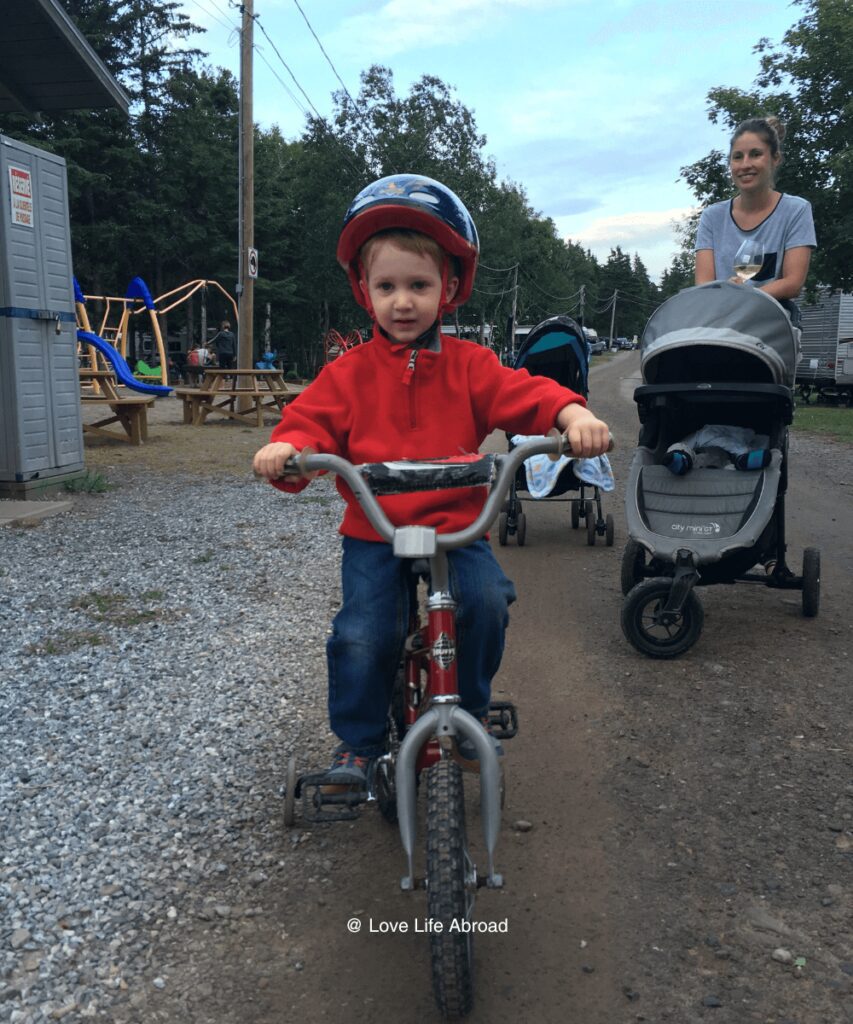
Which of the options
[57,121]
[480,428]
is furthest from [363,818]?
[57,121]

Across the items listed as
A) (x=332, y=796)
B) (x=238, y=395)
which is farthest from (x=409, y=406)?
(x=238, y=395)

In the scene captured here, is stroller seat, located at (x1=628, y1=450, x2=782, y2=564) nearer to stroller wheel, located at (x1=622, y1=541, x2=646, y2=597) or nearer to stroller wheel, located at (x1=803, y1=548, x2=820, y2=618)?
stroller wheel, located at (x1=622, y1=541, x2=646, y2=597)

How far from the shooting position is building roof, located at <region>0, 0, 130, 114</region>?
30.6ft

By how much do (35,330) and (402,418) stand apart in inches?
282

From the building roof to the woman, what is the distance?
716 cm

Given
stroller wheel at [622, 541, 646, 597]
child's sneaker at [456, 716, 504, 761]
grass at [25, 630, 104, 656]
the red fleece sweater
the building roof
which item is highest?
the building roof

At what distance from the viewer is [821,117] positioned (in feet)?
73.3

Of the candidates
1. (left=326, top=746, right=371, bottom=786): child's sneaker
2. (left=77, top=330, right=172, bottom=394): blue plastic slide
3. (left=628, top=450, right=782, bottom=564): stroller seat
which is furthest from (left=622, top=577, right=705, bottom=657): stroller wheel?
(left=77, top=330, right=172, bottom=394): blue plastic slide

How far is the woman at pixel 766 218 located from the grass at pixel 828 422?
11561mm

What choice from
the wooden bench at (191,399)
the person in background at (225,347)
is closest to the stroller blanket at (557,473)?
the wooden bench at (191,399)

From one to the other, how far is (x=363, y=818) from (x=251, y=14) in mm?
19794

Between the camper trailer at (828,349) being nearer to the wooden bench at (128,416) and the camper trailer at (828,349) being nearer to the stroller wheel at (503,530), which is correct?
the wooden bench at (128,416)

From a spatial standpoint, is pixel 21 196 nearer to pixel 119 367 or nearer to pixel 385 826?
pixel 119 367

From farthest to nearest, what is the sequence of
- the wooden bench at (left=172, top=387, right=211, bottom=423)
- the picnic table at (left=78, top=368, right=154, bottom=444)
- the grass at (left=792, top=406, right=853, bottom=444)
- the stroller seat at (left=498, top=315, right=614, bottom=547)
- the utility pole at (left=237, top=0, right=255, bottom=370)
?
the utility pole at (left=237, top=0, right=255, bottom=370), the grass at (left=792, top=406, right=853, bottom=444), the wooden bench at (left=172, top=387, right=211, bottom=423), the picnic table at (left=78, top=368, right=154, bottom=444), the stroller seat at (left=498, top=315, right=614, bottom=547)
